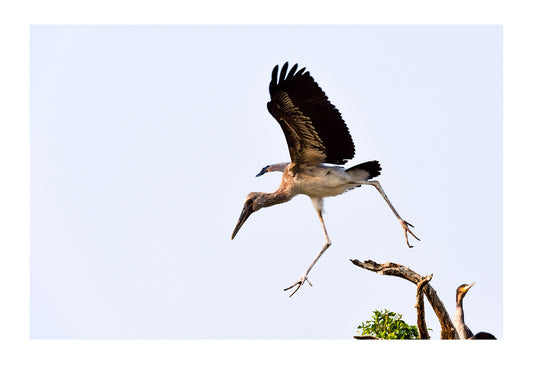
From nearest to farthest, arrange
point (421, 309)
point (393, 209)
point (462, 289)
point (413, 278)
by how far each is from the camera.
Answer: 1. point (421, 309)
2. point (413, 278)
3. point (393, 209)
4. point (462, 289)

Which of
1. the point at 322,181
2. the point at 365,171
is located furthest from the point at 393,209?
the point at 322,181

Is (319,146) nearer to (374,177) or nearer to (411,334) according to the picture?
(374,177)

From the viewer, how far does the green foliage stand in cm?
872

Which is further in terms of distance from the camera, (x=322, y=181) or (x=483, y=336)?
(x=322, y=181)

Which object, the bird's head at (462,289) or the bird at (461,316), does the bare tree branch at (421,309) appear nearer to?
the bird at (461,316)

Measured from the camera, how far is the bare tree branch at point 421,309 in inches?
305

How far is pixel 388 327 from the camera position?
8711 mm

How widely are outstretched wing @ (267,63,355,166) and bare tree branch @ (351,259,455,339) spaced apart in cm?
180

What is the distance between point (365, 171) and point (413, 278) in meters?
2.07

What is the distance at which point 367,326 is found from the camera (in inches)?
346

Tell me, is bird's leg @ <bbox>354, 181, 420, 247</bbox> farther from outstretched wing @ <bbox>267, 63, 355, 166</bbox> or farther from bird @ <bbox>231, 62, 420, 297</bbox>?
outstretched wing @ <bbox>267, 63, 355, 166</bbox>

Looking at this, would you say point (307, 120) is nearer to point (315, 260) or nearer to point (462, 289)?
point (315, 260)

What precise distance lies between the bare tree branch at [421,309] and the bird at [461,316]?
4.75 feet

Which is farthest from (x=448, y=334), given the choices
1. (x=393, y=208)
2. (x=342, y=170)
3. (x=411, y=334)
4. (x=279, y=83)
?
(x=279, y=83)
